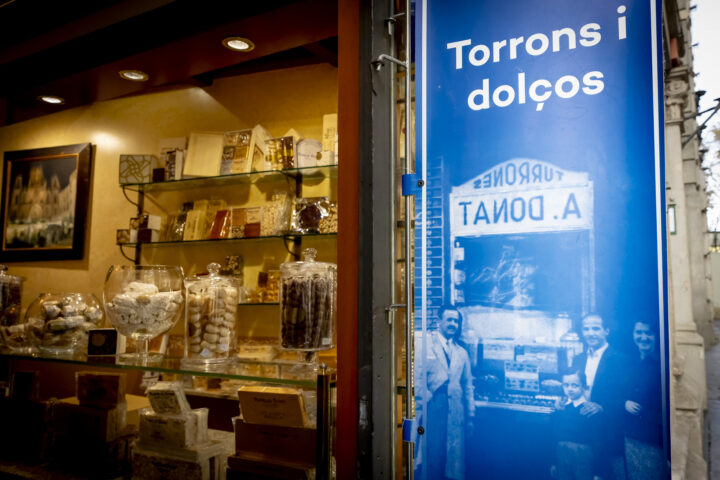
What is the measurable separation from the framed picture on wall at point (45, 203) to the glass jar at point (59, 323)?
2.35 m

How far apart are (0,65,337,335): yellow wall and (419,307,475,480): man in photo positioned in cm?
185

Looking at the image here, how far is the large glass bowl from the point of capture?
1700 mm

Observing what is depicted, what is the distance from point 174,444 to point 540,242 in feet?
4.11

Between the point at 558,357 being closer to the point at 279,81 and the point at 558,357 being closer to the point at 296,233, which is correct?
the point at 296,233

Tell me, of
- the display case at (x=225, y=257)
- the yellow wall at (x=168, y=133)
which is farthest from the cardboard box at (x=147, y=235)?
the yellow wall at (x=168, y=133)

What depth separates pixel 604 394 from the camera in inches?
48.6

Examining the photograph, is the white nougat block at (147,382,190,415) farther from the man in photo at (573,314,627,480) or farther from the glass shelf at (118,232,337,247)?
the glass shelf at (118,232,337,247)

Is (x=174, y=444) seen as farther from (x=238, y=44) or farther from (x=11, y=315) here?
(x=238, y=44)

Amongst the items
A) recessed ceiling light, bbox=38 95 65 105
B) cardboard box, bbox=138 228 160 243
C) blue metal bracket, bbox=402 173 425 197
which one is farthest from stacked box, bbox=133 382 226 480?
recessed ceiling light, bbox=38 95 65 105

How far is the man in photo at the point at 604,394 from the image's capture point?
4.00ft

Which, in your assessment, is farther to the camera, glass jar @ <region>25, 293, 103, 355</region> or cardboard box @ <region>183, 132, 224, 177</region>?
cardboard box @ <region>183, 132, 224, 177</region>

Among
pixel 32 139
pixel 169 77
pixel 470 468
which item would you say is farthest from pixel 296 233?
pixel 32 139

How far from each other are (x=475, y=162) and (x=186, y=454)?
123 cm

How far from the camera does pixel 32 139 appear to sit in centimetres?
452
